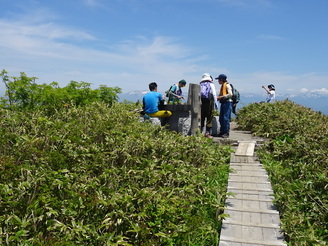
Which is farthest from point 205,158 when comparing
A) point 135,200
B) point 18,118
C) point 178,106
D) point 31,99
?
point 31,99

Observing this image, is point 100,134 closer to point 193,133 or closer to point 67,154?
point 67,154

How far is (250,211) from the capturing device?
18.0 ft

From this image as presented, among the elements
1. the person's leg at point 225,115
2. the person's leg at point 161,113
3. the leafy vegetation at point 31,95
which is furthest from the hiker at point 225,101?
the leafy vegetation at point 31,95

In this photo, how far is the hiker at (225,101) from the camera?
1059cm

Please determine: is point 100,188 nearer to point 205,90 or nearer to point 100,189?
point 100,189

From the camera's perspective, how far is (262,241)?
14.9 ft

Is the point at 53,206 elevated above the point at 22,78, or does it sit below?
below

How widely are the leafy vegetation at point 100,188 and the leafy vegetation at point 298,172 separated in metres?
1.25

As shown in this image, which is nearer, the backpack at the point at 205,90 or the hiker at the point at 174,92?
the backpack at the point at 205,90

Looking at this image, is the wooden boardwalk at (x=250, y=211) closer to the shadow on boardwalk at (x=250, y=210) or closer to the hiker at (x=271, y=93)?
the shadow on boardwalk at (x=250, y=210)

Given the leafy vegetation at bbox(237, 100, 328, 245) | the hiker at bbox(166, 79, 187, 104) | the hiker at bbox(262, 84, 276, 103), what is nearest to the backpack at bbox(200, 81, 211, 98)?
the hiker at bbox(166, 79, 187, 104)

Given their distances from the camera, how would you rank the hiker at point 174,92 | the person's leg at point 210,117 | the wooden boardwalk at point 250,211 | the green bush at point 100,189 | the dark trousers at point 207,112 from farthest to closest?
the hiker at point 174,92 → the person's leg at point 210,117 → the dark trousers at point 207,112 → the wooden boardwalk at point 250,211 → the green bush at point 100,189

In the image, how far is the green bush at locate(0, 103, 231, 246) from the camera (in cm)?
413

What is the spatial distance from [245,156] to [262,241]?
13.4 feet
